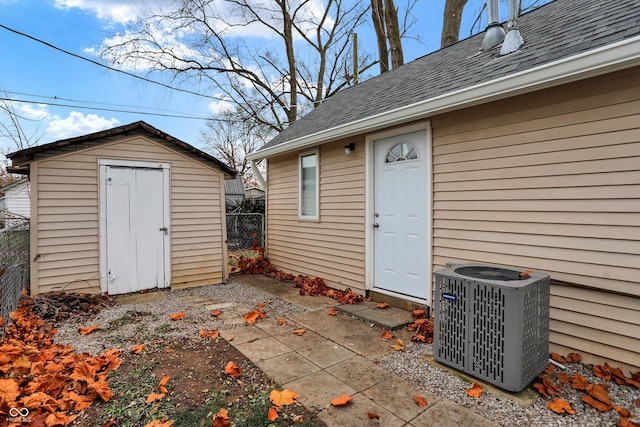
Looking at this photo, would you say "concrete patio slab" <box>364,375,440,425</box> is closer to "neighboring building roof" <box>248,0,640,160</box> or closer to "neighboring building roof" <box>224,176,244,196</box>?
"neighboring building roof" <box>248,0,640,160</box>

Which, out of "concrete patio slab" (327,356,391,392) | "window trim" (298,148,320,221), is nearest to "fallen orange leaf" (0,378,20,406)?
"concrete patio slab" (327,356,391,392)

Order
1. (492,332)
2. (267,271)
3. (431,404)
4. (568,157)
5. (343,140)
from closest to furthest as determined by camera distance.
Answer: (431,404) < (492,332) < (568,157) < (343,140) < (267,271)

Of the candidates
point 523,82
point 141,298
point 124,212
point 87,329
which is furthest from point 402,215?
point 124,212

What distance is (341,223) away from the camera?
4.97 m

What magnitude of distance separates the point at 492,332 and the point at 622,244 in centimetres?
121

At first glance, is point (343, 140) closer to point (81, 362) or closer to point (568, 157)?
point (568, 157)

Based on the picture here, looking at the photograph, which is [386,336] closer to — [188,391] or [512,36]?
[188,391]

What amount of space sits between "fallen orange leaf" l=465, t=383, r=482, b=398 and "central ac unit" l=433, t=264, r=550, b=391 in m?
0.10

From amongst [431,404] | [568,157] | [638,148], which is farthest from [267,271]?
[638,148]

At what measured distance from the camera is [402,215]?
13.3 feet

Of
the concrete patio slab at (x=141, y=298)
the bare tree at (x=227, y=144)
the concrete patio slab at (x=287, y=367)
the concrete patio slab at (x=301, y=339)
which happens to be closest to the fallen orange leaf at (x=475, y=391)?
the concrete patio slab at (x=287, y=367)

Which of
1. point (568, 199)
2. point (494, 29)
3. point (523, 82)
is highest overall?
point (494, 29)

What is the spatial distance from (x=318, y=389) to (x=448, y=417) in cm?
83

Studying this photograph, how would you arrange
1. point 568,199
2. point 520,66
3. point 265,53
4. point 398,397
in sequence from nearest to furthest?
point 398,397 < point 568,199 < point 520,66 < point 265,53
